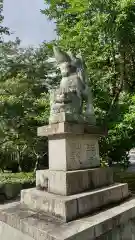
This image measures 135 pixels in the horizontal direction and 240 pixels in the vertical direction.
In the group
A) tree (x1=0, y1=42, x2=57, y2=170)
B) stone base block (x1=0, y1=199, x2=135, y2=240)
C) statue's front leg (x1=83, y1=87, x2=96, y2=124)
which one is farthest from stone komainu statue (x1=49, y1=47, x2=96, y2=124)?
tree (x1=0, y1=42, x2=57, y2=170)

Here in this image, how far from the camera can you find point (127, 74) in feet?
32.3

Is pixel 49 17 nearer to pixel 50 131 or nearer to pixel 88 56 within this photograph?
pixel 88 56

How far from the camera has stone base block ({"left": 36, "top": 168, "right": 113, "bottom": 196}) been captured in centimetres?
323

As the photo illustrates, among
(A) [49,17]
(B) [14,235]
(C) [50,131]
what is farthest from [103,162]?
(A) [49,17]

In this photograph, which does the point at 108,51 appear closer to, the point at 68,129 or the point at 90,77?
the point at 90,77

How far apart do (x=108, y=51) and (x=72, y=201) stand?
25.1 ft

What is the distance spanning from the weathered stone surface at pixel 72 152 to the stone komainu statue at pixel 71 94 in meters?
0.33

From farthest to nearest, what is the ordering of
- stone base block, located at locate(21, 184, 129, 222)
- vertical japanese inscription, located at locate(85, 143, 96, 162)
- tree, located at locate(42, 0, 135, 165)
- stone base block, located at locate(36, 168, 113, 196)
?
tree, located at locate(42, 0, 135, 165) < vertical japanese inscription, located at locate(85, 143, 96, 162) < stone base block, located at locate(36, 168, 113, 196) < stone base block, located at locate(21, 184, 129, 222)

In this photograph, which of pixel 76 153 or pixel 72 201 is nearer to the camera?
pixel 72 201

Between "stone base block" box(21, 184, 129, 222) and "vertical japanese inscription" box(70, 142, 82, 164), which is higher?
"vertical japanese inscription" box(70, 142, 82, 164)

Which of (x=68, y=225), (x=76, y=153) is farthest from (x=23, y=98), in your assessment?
(x=68, y=225)

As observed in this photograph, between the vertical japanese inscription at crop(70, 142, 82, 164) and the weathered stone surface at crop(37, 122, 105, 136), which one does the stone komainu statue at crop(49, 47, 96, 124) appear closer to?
the weathered stone surface at crop(37, 122, 105, 136)

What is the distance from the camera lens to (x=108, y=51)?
9.19 m

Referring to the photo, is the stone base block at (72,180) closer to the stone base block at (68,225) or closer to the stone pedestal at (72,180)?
the stone pedestal at (72,180)
